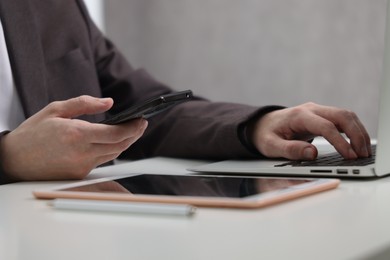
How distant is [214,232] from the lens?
533mm

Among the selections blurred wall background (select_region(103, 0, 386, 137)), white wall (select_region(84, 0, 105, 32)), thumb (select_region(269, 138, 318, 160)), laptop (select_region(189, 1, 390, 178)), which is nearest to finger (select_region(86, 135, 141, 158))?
laptop (select_region(189, 1, 390, 178))

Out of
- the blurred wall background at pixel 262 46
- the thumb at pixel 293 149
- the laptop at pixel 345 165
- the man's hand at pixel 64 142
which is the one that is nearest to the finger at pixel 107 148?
the man's hand at pixel 64 142

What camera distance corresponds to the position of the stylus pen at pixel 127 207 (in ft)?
1.95

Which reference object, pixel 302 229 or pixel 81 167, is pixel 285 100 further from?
pixel 302 229

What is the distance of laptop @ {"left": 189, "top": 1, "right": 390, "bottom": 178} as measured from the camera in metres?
0.71

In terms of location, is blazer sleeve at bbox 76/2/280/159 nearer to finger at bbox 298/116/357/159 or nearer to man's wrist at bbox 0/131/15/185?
finger at bbox 298/116/357/159

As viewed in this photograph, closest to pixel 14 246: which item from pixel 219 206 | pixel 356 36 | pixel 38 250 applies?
pixel 38 250

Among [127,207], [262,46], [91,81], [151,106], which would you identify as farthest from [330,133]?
[262,46]

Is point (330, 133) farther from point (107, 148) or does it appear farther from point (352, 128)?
point (107, 148)

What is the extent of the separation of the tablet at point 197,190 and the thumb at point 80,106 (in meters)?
0.11

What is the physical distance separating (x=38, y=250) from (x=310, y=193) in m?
0.30

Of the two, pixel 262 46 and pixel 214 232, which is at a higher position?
pixel 214 232

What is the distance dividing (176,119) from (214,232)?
71 centimetres

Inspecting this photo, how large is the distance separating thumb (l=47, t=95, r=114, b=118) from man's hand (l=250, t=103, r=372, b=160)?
25 cm
